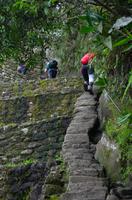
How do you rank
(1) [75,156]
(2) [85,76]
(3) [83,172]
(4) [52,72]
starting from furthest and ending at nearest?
(4) [52,72] → (2) [85,76] → (1) [75,156] → (3) [83,172]

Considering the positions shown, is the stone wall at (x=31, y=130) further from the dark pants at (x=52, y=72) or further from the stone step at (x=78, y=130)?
the dark pants at (x=52, y=72)

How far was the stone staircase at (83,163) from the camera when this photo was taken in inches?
183

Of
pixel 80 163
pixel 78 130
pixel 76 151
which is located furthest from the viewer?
pixel 78 130

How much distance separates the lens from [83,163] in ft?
18.3

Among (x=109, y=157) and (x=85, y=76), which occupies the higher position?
(x=85, y=76)

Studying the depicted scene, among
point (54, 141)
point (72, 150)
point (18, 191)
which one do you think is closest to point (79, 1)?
point (72, 150)

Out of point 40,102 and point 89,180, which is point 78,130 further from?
point 40,102

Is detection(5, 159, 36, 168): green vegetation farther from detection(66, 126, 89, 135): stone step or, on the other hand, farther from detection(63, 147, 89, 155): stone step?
detection(63, 147, 89, 155): stone step

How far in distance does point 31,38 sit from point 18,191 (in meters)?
3.61

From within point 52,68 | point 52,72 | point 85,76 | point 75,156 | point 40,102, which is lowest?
point 75,156

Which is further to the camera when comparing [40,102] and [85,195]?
[40,102]

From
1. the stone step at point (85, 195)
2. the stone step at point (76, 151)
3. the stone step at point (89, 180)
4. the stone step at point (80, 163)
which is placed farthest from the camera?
the stone step at point (76, 151)

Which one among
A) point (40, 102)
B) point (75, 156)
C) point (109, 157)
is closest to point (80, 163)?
point (75, 156)

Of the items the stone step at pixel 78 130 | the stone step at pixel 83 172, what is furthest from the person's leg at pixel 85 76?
Result: the stone step at pixel 83 172
